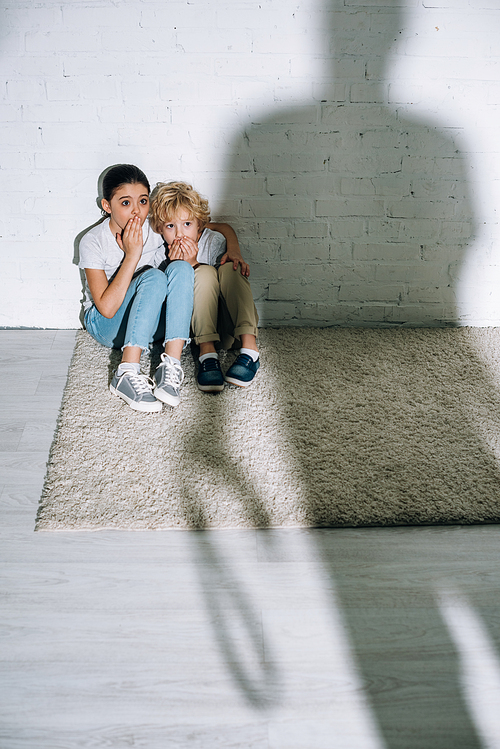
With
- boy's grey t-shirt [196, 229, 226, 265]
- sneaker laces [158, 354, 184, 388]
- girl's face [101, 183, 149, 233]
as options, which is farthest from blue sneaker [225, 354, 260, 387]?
girl's face [101, 183, 149, 233]

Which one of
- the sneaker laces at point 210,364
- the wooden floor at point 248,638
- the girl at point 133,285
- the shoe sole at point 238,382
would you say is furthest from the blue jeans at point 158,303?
the wooden floor at point 248,638

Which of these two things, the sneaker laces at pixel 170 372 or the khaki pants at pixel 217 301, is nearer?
the sneaker laces at pixel 170 372

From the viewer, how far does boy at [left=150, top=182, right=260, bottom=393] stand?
1954 mm

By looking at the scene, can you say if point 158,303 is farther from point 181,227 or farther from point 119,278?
point 181,227

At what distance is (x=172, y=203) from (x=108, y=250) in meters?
0.27

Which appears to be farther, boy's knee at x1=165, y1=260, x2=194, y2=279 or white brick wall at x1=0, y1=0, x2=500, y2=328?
boy's knee at x1=165, y1=260, x2=194, y2=279

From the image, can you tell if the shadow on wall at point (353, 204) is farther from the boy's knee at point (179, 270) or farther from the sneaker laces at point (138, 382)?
the sneaker laces at point (138, 382)

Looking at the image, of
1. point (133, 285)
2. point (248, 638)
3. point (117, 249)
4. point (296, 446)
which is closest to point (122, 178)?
point (117, 249)

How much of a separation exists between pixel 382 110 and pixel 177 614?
1.69 meters

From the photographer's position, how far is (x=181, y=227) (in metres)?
2.00

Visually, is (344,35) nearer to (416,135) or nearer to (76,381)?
(416,135)

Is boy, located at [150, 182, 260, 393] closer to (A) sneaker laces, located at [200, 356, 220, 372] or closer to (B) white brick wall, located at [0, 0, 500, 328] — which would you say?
(A) sneaker laces, located at [200, 356, 220, 372]

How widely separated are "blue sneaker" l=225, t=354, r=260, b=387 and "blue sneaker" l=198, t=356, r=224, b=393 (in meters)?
0.04

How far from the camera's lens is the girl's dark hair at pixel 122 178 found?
1.92m
